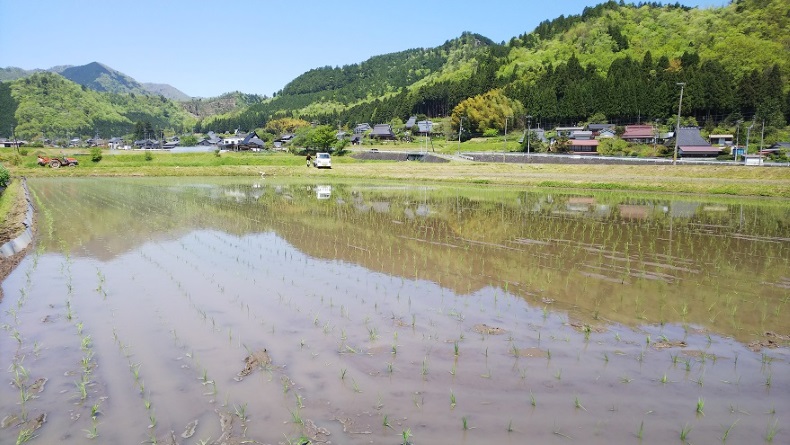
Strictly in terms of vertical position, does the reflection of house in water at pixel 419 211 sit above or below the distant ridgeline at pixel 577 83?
below

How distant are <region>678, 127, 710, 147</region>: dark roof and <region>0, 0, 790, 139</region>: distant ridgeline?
8533 millimetres

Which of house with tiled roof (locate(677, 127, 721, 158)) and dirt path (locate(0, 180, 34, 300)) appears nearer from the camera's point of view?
dirt path (locate(0, 180, 34, 300))

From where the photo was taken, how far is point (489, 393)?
4125 millimetres

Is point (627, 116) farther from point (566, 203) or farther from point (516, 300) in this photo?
point (516, 300)

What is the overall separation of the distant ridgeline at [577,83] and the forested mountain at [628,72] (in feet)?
0.57

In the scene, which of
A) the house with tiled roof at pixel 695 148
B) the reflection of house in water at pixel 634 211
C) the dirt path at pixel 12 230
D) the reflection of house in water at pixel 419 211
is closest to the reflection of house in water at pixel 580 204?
the reflection of house in water at pixel 634 211

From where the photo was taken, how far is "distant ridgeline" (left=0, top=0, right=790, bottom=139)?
2052 inches

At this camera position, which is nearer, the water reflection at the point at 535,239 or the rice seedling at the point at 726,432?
the rice seedling at the point at 726,432

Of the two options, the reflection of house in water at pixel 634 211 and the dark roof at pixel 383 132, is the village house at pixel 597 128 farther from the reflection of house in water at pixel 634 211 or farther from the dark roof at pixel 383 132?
the reflection of house in water at pixel 634 211

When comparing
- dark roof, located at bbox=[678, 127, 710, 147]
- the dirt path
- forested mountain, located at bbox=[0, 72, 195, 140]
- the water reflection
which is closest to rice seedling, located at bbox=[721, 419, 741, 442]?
the water reflection

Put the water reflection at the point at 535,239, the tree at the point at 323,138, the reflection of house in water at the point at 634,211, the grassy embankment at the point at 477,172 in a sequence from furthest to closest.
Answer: the tree at the point at 323,138 → the grassy embankment at the point at 477,172 → the reflection of house in water at the point at 634,211 → the water reflection at the point at 535,239

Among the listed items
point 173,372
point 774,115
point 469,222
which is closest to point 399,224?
point 469,222

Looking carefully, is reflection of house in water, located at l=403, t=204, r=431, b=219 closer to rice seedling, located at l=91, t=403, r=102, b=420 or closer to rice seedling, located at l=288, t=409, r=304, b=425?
rice seedling, located at l=288, t=409, r=304, b=425

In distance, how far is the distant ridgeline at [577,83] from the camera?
171 feet
